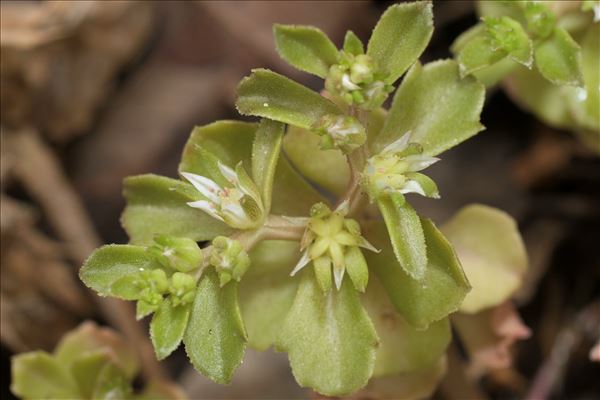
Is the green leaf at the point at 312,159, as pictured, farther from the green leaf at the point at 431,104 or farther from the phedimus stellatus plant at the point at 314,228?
the green leaf at the point at 431,104

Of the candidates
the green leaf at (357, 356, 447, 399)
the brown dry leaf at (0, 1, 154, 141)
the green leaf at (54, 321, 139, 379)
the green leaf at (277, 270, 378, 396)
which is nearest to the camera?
the green leaf at (277, 270, 378, 396)

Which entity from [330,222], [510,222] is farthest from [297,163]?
[510,222]

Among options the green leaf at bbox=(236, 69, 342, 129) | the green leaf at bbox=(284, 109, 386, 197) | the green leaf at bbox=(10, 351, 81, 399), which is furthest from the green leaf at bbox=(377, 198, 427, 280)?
the green leaf at bbox=(10, 351, 81, 399)

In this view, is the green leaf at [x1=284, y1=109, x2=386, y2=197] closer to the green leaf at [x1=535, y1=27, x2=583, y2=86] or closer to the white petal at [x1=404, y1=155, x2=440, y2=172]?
the white petal at [x1=404, y1=155, x2=440, y2=172]

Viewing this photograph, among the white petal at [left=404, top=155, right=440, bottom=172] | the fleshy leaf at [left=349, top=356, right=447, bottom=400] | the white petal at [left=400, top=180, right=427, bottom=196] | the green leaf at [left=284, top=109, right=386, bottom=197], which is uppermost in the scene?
the white petal at [left=404, top=155, right=440, bottom=172]

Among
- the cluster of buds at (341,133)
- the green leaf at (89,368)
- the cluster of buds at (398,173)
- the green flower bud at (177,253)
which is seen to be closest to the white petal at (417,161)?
the cluster of buds at (398,173)

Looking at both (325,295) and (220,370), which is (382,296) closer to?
(325,295)

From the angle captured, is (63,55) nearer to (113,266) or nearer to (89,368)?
(89,368)
